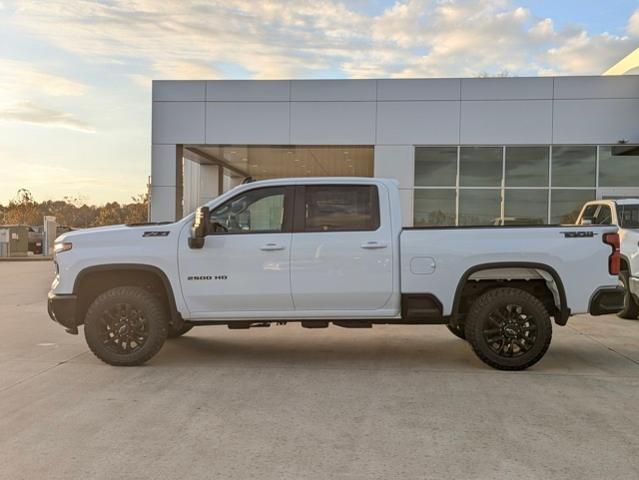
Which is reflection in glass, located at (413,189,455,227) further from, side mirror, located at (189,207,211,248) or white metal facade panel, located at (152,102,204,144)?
side mirror, located at (189,207,211,248)

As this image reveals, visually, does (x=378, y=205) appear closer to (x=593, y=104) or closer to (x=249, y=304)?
(x=249, y=304)

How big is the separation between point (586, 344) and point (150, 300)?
5746 millimetres

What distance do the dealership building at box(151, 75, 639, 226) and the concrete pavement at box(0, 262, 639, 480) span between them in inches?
371

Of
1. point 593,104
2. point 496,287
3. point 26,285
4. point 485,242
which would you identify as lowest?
point 26,285

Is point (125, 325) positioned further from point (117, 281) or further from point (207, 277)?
point (207, 277)

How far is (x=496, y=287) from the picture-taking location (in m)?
6.52

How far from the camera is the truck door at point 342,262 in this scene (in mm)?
6293

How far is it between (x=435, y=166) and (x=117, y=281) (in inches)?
473

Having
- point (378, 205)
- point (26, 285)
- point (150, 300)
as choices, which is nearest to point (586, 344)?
point (378, 205)

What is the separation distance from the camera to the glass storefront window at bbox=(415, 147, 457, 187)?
Answer: 16.9 meters

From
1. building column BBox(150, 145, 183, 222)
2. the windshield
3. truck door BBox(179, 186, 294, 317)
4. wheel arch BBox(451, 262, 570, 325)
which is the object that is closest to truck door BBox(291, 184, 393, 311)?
truck door BBox(179, 186, 294, 317)

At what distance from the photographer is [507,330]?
20.6 ft

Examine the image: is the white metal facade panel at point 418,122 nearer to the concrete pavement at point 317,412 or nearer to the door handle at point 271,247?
the concrete pavement at point 317,412

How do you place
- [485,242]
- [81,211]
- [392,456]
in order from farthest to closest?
[81,211], [485,242], [392,456]
